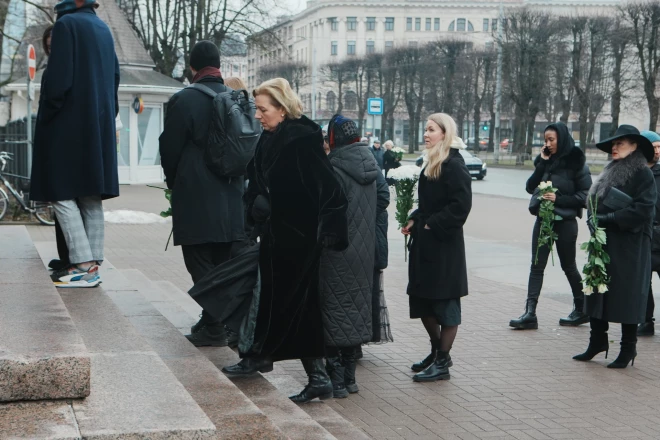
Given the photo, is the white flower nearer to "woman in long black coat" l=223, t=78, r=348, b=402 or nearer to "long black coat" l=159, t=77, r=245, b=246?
"long black coat" l=159, t=77, r=245, b=246

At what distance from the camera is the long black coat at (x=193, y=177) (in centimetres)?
607

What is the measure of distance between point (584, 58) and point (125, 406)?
57496 mm

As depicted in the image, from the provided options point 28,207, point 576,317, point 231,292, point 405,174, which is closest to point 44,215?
point 28,207

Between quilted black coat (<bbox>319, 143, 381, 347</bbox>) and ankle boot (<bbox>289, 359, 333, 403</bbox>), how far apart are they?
16 centimetres

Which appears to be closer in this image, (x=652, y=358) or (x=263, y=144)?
(x=263, y=144)

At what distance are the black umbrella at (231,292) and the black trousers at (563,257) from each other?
3.80 m

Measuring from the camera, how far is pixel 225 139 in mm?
6008

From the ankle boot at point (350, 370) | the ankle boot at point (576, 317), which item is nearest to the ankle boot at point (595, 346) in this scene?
the ankle boot at point (576, 317)

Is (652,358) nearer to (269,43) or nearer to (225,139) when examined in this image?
(225,139)

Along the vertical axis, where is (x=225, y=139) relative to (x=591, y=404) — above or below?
above

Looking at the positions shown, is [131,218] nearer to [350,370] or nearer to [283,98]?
[350,370]

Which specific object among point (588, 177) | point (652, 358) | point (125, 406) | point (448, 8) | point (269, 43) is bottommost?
point (652, 358)

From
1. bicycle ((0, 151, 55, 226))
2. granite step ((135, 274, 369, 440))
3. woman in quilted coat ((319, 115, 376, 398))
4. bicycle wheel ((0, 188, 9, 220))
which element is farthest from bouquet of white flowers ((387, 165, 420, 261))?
bicycle wheel ((0, 188, 9, 220))

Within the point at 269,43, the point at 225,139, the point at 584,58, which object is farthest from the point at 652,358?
the point at 584,58
